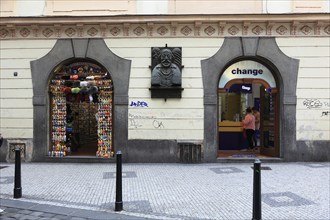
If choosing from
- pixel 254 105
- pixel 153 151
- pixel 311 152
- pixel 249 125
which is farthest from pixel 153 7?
pixel 311 152

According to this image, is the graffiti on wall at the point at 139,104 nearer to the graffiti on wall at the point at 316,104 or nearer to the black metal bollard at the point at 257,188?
the graffiti on wall at the point at 316,104

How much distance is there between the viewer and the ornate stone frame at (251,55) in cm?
1075

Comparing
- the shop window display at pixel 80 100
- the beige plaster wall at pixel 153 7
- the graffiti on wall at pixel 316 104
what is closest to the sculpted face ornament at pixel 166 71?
the beige plaster wall at pixel 153 7

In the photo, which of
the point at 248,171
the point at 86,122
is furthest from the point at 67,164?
the point at 248,171

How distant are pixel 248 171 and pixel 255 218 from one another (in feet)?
15.8

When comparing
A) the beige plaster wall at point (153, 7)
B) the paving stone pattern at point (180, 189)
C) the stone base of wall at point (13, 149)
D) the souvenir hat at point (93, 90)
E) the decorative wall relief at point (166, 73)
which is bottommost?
the paving stone pattern at point (180, 189)

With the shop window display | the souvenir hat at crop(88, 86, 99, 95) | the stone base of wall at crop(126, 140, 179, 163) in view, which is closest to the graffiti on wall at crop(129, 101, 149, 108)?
the shop window display

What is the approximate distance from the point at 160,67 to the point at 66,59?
10.6 feet

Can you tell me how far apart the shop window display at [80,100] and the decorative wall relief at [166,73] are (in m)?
1.60

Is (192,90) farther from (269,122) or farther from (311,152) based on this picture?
(311,152)

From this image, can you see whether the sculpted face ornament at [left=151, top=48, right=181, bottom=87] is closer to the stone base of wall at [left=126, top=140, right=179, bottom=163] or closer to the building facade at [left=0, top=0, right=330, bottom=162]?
the building facade at [left=0, top=0, right=330, bottom=162]

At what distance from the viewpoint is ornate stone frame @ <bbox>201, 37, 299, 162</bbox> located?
10.8 metres

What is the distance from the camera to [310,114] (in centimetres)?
1073

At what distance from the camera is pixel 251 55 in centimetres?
1083
